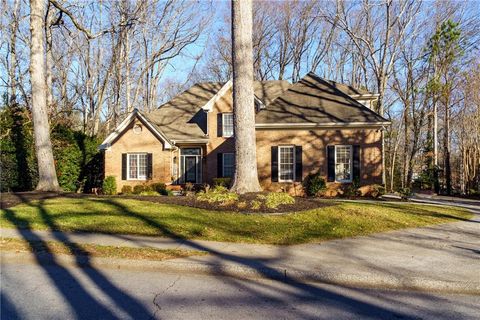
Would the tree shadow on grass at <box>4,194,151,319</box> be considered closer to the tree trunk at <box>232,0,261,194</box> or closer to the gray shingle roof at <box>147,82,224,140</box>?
→ the tree trunk at <box>232,0,261,194</box>

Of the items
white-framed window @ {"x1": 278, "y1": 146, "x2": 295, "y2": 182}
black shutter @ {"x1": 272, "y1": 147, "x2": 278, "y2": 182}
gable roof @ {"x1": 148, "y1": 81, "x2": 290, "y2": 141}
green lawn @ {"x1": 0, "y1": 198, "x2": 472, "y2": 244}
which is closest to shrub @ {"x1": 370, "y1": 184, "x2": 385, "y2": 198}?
white-framed window @ {"x1": 278, "y1": 146, "x2": 295, "y2": 182}

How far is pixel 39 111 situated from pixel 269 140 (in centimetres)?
1090

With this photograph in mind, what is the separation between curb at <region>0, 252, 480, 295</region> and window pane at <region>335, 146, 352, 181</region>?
48.7ft

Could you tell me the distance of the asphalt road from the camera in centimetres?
444

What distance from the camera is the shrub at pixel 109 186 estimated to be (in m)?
22.0

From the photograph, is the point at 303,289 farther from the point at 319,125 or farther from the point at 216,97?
the point at 216,97

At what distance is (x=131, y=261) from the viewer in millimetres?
6266

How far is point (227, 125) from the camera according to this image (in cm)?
2356

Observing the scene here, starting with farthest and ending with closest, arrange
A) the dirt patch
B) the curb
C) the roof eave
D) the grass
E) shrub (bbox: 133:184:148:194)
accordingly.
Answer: shrub (bbox: 133:184:148:194), the roof eave, the dirt patch, the grass, the curb

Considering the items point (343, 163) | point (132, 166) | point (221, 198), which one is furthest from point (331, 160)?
point (132, 166)

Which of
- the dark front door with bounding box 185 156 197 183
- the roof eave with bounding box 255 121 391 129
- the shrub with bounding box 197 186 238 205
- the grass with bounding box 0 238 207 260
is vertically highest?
the roof eave with bounding box 255 121 391 129

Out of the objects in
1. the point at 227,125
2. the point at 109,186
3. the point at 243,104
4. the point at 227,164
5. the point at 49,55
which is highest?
the point at 49,55

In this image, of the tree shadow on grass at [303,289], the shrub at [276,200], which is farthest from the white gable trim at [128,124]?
the tree shadow on grass at [303,289]

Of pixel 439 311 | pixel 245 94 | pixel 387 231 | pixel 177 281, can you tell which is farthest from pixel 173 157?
pixel 439 311
